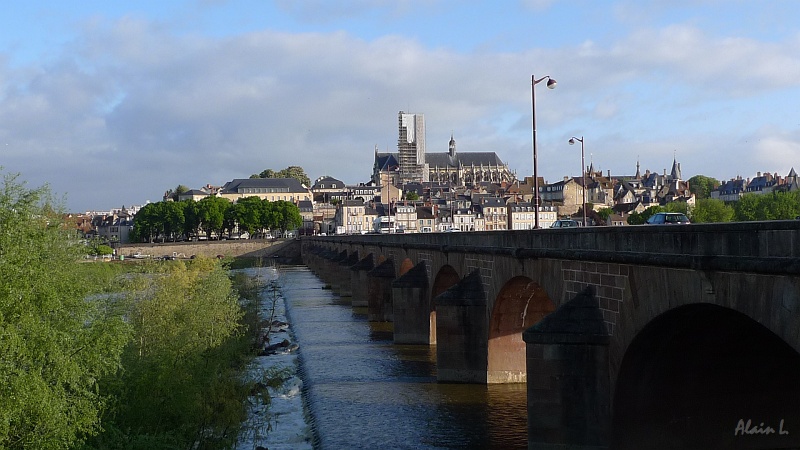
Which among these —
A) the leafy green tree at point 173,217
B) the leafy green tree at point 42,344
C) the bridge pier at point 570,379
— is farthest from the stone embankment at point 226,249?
the leafy green tree at point 42,344

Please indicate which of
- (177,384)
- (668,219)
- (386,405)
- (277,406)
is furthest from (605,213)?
(177,384)

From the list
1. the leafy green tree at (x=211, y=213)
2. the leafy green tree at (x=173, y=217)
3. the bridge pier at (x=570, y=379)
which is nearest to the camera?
the bridge pier at (x=570, y=379)

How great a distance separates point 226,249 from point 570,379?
468ft

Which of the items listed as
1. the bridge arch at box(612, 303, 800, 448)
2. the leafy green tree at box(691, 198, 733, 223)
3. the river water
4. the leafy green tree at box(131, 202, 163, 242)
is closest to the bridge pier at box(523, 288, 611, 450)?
the bridge arch at box(612, 303, 800, 448)

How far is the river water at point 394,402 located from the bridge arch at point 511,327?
634 mm

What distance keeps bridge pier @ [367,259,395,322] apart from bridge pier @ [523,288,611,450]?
1297 inches

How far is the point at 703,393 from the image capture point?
19.2 m

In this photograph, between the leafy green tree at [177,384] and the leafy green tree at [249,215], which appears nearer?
the leafy green tree at [177,384]

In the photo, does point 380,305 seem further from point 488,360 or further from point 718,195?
point 718,195

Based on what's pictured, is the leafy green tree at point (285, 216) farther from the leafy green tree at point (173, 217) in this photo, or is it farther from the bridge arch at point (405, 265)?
the bridge arch at point (405, 265)

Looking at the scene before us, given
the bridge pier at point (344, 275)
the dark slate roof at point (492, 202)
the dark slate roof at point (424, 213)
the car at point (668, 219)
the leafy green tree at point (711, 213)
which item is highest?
the dark slate roof at point (492, 202)

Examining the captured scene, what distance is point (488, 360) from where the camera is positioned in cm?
3194

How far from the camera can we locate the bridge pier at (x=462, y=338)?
32.0 m

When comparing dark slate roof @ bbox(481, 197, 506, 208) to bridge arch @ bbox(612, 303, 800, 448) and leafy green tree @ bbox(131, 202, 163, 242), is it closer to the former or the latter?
leafy green tree @ bbox(131, 202, 163, 242)
